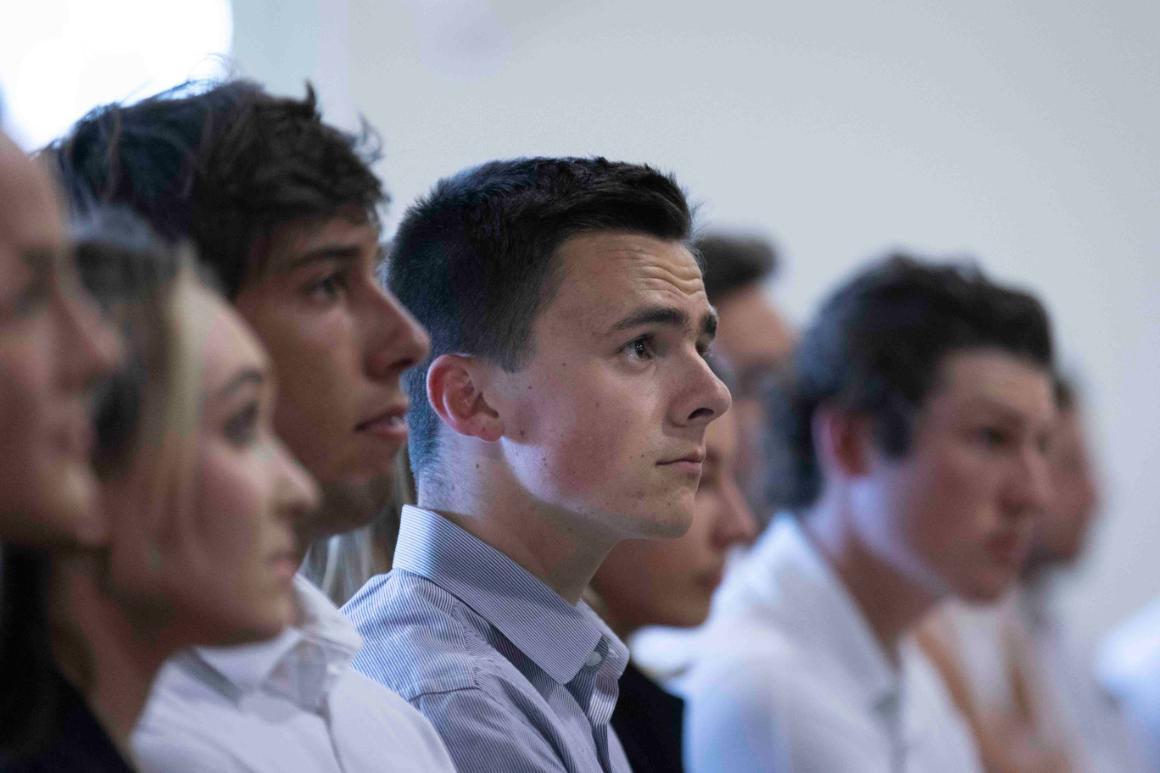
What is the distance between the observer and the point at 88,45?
7.91ft

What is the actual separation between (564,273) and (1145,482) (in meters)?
3.54

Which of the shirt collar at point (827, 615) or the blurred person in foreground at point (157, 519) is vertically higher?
the blurred person in foreground at point (157, 519)

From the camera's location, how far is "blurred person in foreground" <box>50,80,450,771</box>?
108 cm

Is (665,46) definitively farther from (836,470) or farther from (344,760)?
(344,760)

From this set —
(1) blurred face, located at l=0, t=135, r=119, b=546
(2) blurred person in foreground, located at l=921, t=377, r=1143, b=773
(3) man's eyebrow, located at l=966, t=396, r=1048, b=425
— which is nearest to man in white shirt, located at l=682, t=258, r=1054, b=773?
(3) man's eyebrow, located at l=966, t=396, r=1048, b=425

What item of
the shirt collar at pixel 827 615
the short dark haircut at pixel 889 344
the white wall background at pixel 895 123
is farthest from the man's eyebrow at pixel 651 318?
the white wall background at pixel 895 123

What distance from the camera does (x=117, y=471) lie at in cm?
80

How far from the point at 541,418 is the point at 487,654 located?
0.23 meters

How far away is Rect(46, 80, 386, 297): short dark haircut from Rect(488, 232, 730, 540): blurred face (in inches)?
11.3

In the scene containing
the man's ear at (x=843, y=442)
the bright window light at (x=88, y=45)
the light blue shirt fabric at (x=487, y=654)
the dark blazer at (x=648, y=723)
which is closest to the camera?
the light blue shirt fabric at (x=487, y=654)

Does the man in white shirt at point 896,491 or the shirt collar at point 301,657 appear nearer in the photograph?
the shirt collar at point 301,657

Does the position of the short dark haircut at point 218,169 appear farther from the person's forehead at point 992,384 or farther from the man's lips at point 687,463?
the person's forehead at point 992,384

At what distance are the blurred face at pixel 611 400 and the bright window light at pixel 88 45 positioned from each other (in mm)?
986

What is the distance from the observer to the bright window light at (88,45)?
2.26 m
